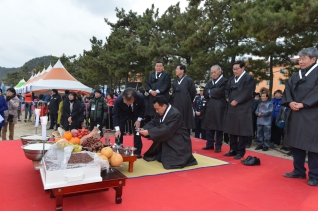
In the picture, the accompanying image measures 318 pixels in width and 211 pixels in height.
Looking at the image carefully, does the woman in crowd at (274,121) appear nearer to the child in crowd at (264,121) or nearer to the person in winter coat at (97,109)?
the child in crowd at (264,121)

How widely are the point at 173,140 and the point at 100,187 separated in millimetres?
1525

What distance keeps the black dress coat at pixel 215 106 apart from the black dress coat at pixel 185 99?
0.33 metres

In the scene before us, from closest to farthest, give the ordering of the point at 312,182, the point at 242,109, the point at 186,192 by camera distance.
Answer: the point at 186,192 → the point at 312,182 → the point at 242,109

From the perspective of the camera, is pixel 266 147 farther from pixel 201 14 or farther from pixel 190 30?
pixel 201 14

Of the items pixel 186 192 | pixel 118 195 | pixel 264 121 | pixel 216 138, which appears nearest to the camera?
pixel 118 195

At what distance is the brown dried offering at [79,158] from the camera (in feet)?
7.49

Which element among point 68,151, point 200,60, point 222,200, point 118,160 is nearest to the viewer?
point 68,151

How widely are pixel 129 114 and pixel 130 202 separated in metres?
1.87

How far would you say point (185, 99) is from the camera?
4766 millimetres

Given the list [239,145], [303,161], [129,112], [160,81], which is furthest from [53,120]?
[303,161]

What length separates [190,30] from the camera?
35.4 feet

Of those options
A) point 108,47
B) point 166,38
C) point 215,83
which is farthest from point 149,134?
point 108,47

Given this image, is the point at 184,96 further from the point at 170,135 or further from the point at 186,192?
the point at 186,192

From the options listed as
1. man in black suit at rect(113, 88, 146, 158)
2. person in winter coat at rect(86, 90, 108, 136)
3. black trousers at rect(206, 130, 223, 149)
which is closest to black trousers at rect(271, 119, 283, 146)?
black trousers at rect(206, 130, 223, 149)
